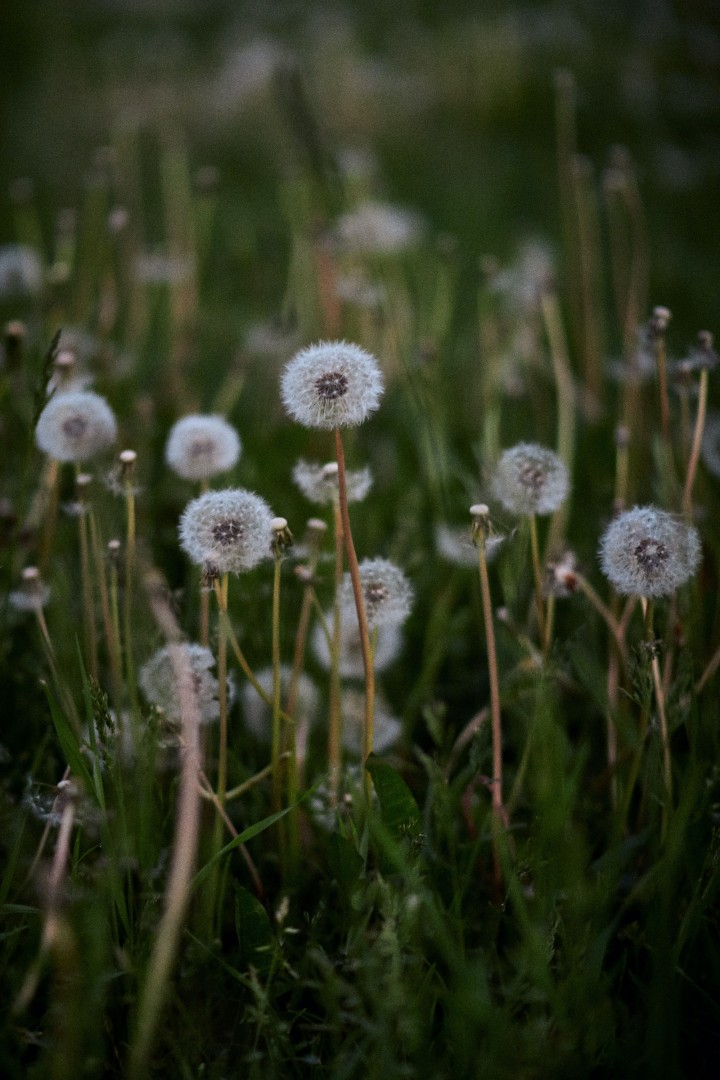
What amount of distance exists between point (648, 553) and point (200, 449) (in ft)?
1.78

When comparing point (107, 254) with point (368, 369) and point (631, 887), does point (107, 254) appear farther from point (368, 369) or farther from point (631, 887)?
point (631, 887)

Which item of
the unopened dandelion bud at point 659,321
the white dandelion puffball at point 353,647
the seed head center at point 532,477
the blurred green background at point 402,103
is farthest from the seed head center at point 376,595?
the blurred green background at point 402,103

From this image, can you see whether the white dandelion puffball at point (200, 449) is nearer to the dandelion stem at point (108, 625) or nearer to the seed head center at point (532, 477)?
the dandelion stem at point (108, 625)

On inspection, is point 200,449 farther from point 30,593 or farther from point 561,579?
point 561,579

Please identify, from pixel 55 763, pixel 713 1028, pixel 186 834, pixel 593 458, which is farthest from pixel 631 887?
pixel 593 458

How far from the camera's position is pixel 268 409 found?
1880mm

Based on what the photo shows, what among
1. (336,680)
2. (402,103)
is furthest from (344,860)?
(402,103)

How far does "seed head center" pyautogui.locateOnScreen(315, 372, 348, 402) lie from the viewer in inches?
30.0

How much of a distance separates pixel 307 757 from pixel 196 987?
31 centimetres

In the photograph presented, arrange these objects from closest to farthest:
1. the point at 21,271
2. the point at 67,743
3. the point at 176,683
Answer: the point at 67,743
the point at 176,683
the point at 21,271

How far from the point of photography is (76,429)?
1014 millimetres

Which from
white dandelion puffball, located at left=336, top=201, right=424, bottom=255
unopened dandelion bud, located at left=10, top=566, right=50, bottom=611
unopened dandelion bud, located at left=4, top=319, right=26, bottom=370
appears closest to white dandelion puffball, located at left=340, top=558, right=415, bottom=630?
unopened dandelion bud, located at left=10, top=566, right=50, bottom=611

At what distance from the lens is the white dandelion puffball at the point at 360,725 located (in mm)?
1008

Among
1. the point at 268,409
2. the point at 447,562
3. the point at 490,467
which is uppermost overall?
the point at 268,409
